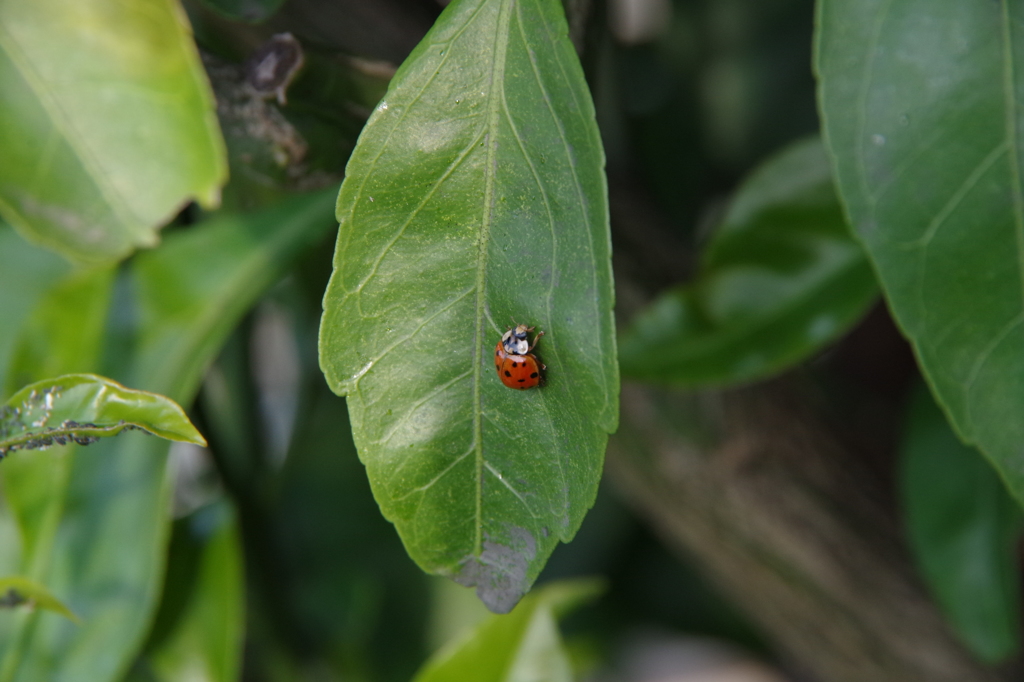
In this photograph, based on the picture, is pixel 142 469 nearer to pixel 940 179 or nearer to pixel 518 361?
pixel 518 361

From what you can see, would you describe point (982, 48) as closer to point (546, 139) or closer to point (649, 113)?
point (546, 139)

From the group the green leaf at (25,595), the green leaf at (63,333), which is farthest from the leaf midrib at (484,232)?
the green leaf at (63,333)

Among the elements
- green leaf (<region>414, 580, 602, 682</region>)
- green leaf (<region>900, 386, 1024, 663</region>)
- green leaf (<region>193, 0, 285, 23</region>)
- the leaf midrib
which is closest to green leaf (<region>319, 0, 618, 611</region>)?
the leaf midrib

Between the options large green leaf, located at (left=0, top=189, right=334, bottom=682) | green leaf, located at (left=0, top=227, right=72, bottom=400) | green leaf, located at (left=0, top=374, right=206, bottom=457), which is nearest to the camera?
green leaf, located at (left=0, top=374, right=206, bottom=457)

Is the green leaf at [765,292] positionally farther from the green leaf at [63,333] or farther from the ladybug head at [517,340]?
the green leaf at [63,333]

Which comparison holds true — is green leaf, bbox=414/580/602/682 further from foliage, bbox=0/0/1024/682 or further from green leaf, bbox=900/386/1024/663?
green leaf, bbox=900/386/1024/663

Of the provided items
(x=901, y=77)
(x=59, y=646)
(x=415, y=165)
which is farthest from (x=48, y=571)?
(x=901, y=77)
